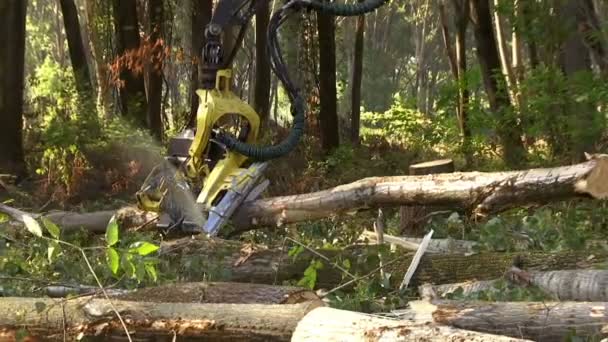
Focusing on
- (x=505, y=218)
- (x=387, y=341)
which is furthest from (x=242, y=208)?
(x=387, y=341)

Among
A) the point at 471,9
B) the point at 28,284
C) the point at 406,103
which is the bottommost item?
the point at 28,284

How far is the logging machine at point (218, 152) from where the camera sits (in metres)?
7.88

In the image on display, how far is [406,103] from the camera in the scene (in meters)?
20.4

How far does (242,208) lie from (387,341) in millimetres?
4668

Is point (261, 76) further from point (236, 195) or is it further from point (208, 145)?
point (236, 195)

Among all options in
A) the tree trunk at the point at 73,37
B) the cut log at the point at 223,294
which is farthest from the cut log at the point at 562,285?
the tree trunk at the point at 73,37

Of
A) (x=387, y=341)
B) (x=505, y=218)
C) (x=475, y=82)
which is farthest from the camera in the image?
(x=475, y=82)

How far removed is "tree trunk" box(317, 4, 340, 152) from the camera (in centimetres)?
1647

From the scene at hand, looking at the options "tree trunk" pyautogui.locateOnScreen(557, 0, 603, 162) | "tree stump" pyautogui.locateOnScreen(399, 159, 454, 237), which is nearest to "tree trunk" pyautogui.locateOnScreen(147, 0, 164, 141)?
"tree trunk" pyautogui.locateOnScreen(557, 0, 603, 162)

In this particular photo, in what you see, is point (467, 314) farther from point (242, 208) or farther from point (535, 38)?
point (535, 38)

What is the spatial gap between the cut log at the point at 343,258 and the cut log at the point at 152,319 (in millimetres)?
2159

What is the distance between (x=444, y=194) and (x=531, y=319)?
2.48m

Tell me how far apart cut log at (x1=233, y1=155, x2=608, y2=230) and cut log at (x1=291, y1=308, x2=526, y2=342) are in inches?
107

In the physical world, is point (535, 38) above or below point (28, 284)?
above
